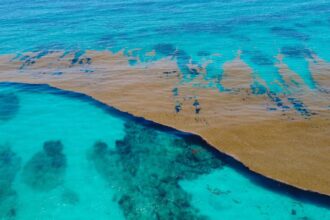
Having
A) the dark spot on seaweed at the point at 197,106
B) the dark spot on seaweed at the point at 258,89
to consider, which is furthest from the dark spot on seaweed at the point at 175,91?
the dark spot on seaweed at the point at 258,89

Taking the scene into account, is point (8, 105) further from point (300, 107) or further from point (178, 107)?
point (300, 107)

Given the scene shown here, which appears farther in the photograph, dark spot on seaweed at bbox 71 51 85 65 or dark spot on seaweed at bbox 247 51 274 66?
dark spot on seaweed at bbox 71 51 85 65

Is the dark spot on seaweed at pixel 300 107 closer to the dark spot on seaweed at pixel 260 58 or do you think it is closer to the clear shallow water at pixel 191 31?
the clear shallow water at pixel 191 31

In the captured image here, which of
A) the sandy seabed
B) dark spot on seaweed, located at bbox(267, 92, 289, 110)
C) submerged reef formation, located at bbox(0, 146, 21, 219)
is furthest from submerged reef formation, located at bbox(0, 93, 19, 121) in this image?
dark spot on seaweed, located at bbox(267, 92, 289, 110)

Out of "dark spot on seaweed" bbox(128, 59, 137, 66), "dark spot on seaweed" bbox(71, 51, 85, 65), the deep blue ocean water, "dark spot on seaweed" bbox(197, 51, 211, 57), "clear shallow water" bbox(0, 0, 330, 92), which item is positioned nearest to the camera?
the deep blue ocean water

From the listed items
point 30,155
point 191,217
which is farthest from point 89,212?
point 30,155

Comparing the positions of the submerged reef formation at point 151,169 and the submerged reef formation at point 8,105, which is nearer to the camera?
the submerged reef formation at point 151,169

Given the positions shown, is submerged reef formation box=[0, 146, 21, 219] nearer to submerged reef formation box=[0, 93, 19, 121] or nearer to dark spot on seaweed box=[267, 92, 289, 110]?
submerged reef formation box=[0, 93, 19, 121]
